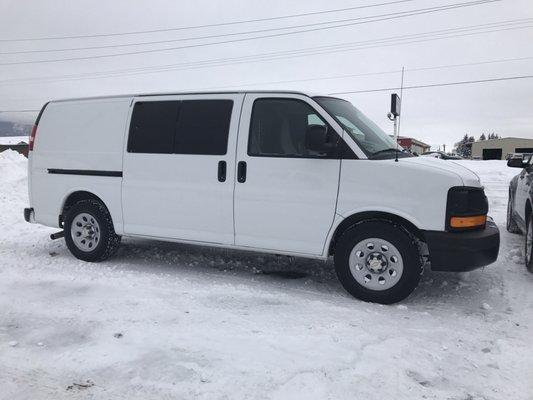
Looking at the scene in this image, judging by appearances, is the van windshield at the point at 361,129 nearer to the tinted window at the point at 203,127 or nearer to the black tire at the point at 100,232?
the tinted window at the point at 203,127

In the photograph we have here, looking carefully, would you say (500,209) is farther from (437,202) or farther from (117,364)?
(117,364)

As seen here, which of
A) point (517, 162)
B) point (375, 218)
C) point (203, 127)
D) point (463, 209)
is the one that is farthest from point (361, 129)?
point (517, 162)

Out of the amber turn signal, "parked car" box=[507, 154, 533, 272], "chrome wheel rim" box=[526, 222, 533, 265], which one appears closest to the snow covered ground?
"chrome wheel rim" box=[526, 222, 533, 265]

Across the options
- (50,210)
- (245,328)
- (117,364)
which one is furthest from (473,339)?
(50,210)

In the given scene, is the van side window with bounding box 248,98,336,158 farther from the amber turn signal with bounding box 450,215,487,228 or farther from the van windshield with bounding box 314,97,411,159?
the amber turn signal with bounding box 450,215,487,228

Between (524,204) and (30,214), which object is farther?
(30,214)

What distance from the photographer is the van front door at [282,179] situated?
16.2ft

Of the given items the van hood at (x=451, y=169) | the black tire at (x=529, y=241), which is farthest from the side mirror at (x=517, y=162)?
the van hood at (x=451, y=169)

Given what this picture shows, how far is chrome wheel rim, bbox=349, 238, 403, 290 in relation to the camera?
4.70 m

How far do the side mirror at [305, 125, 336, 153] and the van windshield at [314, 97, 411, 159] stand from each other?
320mm

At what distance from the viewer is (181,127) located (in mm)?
5703

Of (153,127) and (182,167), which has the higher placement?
(153,127)

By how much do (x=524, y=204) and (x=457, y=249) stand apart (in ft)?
9.21

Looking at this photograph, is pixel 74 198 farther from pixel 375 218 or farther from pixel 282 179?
pixel 375 218
